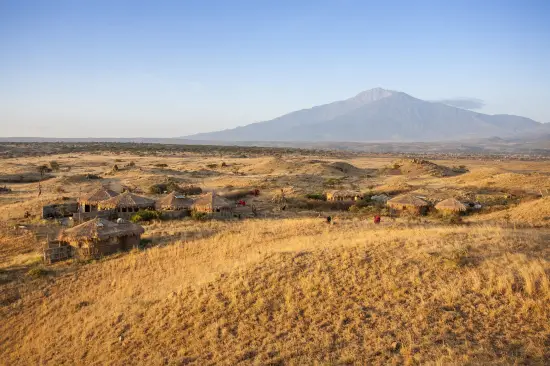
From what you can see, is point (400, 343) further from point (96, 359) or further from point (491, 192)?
point (491, 192)

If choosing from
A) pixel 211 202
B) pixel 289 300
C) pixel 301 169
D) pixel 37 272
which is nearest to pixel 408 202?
pixel 211 202

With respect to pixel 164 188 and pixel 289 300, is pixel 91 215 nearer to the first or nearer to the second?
pixel 164 188

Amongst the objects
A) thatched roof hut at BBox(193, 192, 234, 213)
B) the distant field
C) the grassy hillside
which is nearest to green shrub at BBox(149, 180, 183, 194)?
thatched roof hut at BBox(193, 192, 234, 213)

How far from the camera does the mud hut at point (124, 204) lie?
30.5 metres

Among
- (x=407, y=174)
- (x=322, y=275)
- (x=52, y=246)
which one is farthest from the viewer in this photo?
(x=407, y=174)

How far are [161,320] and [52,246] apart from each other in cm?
1049

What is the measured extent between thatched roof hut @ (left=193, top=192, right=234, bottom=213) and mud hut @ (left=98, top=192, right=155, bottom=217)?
3.69 meters

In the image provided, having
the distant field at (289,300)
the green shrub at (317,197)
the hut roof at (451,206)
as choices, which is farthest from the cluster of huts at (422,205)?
the distant field at (289,300)

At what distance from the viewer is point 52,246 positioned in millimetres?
21125

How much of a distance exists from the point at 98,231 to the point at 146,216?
328 inches

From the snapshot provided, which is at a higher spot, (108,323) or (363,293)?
(363,293)

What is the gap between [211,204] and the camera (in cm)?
3072

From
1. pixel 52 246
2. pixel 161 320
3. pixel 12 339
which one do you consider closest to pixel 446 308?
pixel 161 320

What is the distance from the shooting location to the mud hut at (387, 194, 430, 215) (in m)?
32.6
